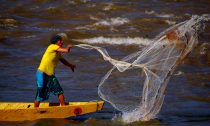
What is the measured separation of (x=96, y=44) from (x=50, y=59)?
345 inches

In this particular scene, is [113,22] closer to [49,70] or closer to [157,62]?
[49,70]

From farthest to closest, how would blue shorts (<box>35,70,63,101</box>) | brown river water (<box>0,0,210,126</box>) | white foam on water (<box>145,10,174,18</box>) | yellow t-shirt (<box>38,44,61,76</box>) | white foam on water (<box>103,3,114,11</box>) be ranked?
white foam on water (<box>103,3,114,11</box>) → white foam on water (<box>145,10,174,18</box>) → brown river water (<box>0,0,210,126</box>) → blue shorts (<box>35,70,63,101</box>) → yellow t-shirt (<box>38,44,61,76</box>)

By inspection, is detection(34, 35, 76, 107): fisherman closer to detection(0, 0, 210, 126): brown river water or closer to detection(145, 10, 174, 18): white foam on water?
detection(0, 0, 210, 126): brown river water

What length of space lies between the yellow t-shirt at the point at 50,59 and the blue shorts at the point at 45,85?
0.10 metres

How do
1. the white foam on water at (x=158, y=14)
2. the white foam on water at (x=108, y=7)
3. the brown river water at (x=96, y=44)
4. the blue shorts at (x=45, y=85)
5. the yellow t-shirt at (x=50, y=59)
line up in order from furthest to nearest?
the white foam on water at (x=108, y=7), the white foam on water at (x=158, y=14), the brown river water at (x=96, y=44), the blue shorts at (x=45, y=85), the yellow t-shirt at (x=50, y=59)

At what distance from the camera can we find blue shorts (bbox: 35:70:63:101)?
9969 mm

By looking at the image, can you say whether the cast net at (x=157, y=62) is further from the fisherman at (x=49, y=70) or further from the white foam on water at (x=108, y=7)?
the white foam on water at (x=108, y=7)

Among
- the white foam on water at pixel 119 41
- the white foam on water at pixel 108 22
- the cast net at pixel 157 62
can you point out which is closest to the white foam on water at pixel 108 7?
the white foam on water at pixel 108 22

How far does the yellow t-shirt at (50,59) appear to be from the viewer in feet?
32.3

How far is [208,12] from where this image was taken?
76.4 ft

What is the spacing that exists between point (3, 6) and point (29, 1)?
1.30 metres

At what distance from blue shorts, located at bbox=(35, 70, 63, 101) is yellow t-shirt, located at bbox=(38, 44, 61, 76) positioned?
97 millimetres

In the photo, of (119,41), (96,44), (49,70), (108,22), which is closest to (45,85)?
(49,70)

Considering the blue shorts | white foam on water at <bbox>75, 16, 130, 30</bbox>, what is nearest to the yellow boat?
the blue shorts
